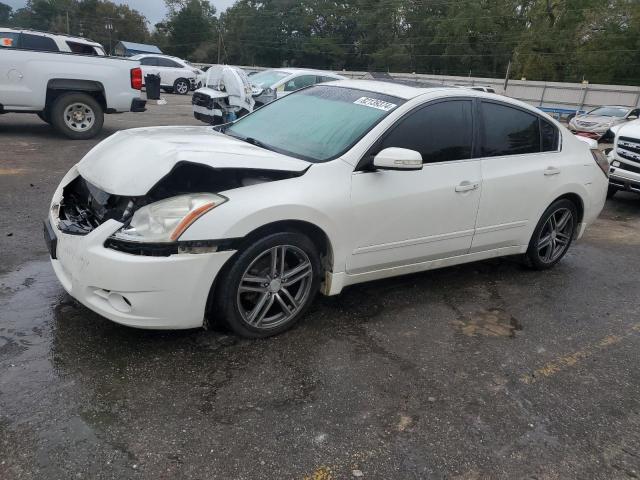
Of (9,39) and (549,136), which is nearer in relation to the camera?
(549,136)

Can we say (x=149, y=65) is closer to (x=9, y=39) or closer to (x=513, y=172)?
(x=9, y=39)

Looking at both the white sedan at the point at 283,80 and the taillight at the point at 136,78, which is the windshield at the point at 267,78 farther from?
the taillight at the point at 136,78

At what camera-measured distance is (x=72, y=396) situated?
9.02 feet

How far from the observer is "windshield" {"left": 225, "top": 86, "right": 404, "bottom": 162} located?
3.78 m

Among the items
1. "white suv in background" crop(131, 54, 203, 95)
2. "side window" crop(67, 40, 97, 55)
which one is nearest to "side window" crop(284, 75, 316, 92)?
"side window" crop(67, 40, 97, 55)

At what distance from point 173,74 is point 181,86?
624mm

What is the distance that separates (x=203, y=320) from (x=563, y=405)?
2133 millimetres

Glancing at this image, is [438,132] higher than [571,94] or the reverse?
the reverse

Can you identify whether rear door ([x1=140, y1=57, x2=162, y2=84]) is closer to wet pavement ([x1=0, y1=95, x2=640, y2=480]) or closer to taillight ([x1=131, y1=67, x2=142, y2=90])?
taillight ([x1=131, y1=67, x2=142, y2=90])

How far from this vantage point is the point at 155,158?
321cm

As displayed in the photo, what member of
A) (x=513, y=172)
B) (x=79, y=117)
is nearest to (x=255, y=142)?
(x=513, y=172)

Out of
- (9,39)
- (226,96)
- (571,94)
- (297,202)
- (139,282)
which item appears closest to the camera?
(139,282)

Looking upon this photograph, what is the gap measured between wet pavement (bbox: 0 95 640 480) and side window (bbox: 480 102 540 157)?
123cm

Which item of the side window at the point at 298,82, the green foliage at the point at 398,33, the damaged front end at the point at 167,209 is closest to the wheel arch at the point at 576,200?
the damaged front end at the point at 167,209
